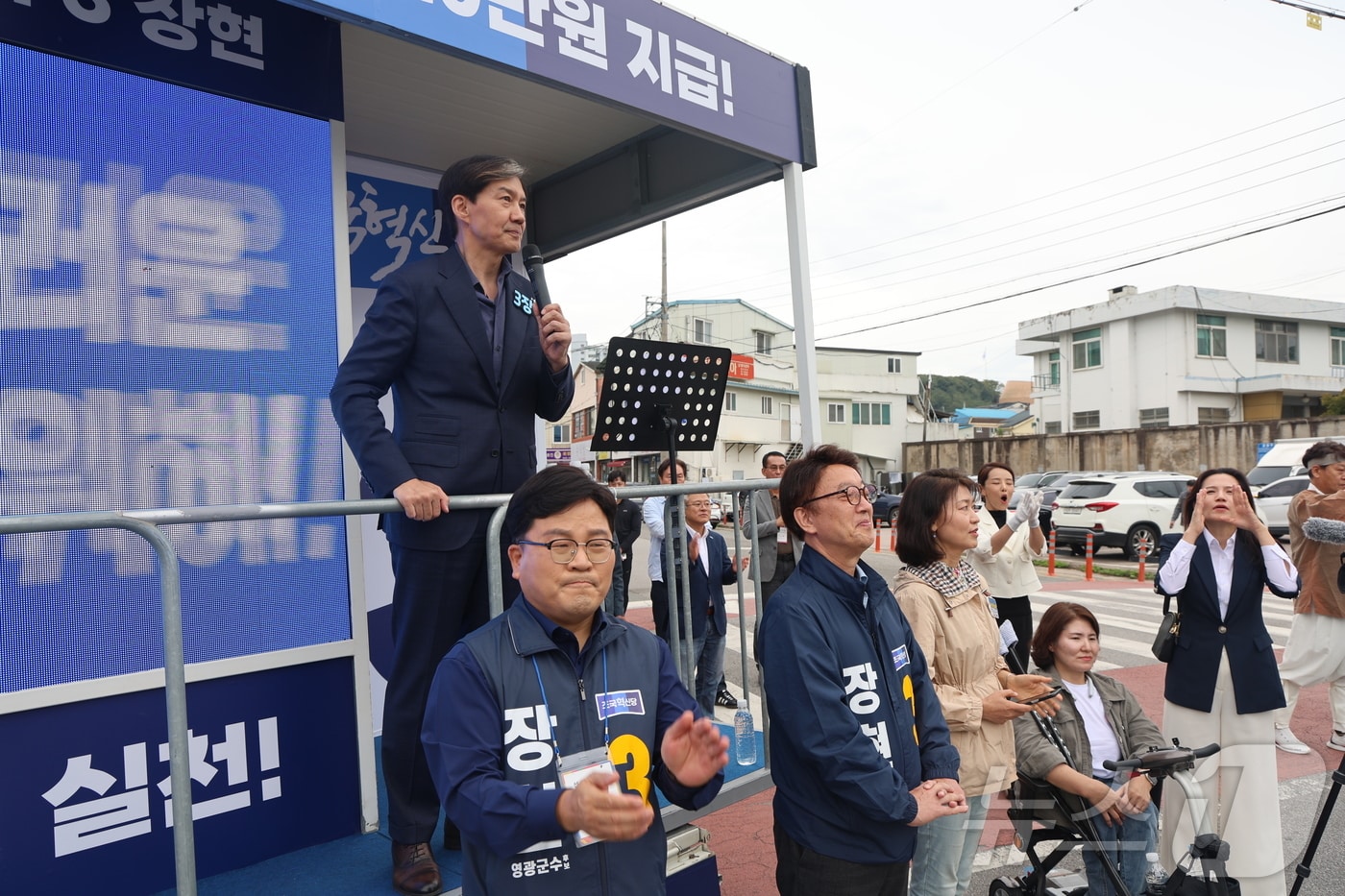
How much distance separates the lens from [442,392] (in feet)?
8.80

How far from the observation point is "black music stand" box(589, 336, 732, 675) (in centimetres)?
391

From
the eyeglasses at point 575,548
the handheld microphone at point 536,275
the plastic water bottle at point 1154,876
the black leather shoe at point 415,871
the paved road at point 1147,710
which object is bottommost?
the paved road at point 1147,710

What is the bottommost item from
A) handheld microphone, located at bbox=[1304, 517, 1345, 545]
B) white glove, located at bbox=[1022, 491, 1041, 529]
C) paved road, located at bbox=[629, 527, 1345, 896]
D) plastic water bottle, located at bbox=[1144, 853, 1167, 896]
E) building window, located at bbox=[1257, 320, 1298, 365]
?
paved road, located at bbox=[629, 527, 1345, 896]

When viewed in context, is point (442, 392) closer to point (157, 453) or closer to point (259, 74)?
point (157, 453)

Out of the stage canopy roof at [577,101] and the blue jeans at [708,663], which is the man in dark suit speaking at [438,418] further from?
the blue jeans at [708,663]

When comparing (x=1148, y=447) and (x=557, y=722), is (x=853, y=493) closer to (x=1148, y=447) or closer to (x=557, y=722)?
(x=557, y=722)

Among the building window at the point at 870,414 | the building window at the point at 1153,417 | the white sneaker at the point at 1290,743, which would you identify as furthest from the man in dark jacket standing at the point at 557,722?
the building window at the point at 870,414

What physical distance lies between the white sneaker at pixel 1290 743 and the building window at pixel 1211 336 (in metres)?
32.0

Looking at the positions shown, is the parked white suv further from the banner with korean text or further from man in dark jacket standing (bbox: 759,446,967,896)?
man in dark jacket standing (bbox: 759,446,967,896)

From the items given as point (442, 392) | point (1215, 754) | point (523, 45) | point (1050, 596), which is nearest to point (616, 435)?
point (442, 392)

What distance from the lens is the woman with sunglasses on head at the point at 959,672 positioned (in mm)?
2799

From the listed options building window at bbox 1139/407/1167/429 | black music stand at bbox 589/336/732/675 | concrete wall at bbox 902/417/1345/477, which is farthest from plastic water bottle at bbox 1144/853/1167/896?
building window at bbox 1139/407/1167/429

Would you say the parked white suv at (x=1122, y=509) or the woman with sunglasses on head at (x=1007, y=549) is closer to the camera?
the woman with sunglasses on head at (x=1007, y=549)

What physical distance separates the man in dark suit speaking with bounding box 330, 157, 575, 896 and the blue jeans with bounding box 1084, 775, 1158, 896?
2.18m
